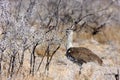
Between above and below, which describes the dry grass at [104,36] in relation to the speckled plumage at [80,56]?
above

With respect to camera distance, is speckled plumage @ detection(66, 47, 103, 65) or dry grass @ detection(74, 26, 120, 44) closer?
speckled plumage @ detection(66, 47, 103, 65)

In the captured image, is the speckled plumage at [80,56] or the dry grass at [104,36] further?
the dry grass at [104,36]

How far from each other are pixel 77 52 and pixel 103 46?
278 inches

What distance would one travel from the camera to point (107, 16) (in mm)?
27844

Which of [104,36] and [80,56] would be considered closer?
[80,56]

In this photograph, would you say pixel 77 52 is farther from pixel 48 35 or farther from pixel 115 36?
pixel 115 36

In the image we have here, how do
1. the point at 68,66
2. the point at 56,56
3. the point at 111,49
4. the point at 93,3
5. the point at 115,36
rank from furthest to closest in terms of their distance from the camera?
the point at 93,3 → the point at 115,36 → the point at 111,49 → the point at 56,56 → the point at 68,66

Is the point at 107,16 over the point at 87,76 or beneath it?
over

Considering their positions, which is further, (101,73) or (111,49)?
(111,49)

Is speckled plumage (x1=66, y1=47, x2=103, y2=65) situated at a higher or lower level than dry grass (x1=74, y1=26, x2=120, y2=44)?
lower

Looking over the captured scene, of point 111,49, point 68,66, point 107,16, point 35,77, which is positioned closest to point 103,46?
point 111,49

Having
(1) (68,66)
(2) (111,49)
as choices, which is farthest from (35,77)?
(2) (111,49)

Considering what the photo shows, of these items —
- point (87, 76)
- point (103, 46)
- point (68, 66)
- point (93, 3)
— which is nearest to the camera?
point (87, 76)

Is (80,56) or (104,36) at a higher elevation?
(104,36)
